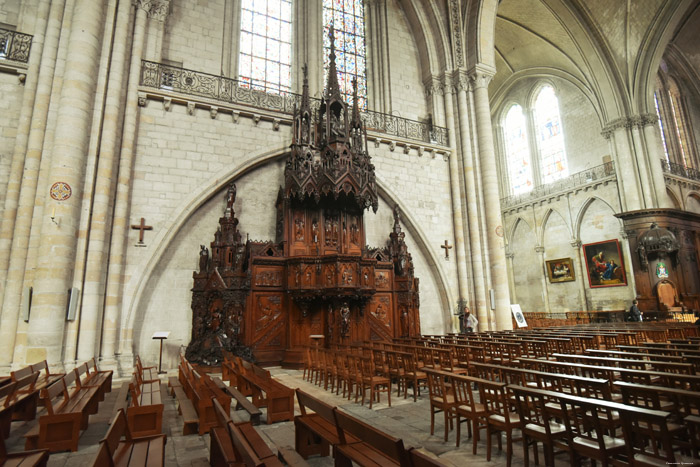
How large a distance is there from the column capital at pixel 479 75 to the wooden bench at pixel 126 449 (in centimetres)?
1505

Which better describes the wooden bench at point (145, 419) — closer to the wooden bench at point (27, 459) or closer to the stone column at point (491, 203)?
the wooden bench at point (27, 459)

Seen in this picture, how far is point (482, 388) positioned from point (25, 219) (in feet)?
29.9

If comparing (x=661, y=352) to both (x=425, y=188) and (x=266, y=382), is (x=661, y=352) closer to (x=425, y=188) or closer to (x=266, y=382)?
(x=266, y=382)

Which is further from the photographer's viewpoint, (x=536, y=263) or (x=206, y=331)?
(x=536, y=263)

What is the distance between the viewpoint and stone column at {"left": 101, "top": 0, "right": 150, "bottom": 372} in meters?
8.59

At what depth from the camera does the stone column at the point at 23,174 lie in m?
7.77

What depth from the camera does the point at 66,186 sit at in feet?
26.7

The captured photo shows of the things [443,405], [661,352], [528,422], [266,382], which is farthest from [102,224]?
[661,352]

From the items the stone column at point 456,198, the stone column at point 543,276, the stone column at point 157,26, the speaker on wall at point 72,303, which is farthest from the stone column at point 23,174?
the stone column at point 543,276

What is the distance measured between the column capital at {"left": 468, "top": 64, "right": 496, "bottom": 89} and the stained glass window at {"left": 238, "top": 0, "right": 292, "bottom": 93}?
21.9 feet

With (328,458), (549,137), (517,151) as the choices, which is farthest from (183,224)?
(517,151)

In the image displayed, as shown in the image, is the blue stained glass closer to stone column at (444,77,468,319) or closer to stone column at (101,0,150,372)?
stone column at (101,0,150,372)

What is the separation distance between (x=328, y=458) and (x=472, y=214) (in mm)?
11476

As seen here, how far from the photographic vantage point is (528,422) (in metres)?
3.17
